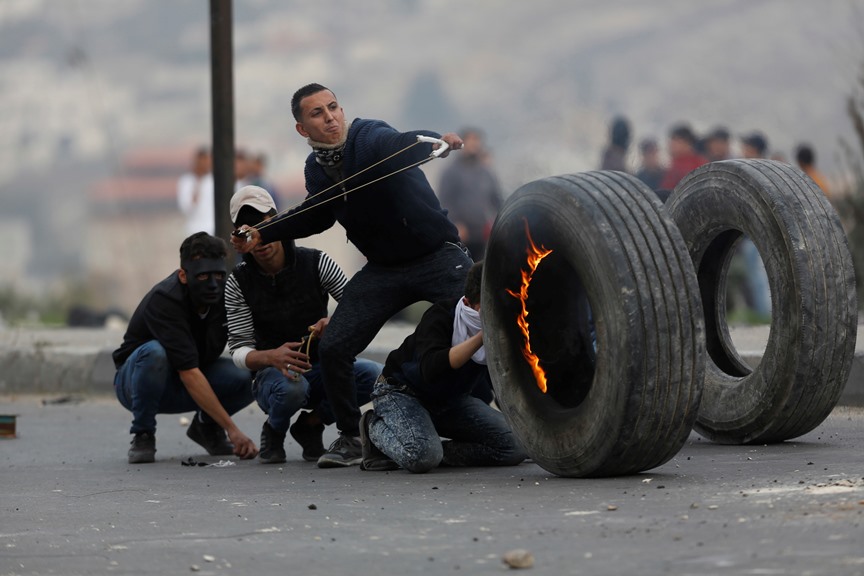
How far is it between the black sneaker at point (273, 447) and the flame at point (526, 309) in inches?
65.6

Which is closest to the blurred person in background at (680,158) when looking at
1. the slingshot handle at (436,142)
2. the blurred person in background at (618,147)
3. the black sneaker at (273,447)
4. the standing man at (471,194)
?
the blurred person in background at (618,147)

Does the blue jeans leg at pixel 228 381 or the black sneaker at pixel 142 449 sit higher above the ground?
the blue jeans leg at pixel 228 381

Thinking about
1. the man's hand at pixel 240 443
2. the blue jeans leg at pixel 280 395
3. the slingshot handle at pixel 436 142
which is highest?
the slingshot handle at pixel 436 142

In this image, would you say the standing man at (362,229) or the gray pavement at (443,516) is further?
the standing man at (362,229)

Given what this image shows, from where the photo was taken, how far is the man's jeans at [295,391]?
727 cm

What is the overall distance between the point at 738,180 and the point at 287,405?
7.71 feet

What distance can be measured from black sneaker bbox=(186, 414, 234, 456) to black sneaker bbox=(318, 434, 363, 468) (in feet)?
3.03

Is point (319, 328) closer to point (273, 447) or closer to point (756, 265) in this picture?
point (273, 447)

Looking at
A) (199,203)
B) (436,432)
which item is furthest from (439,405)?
(199,203)

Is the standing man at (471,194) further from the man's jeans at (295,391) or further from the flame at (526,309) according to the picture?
the flame at (526,309)

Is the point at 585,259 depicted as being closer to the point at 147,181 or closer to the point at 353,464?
the point at 353,464

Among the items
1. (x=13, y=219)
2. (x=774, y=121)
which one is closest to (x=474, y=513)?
(x=774, y=121)

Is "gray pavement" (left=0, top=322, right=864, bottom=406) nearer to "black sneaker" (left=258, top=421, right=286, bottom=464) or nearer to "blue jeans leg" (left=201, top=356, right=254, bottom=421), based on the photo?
"blue jeans leg" (left=201, top=356, right=254, bottom=421)

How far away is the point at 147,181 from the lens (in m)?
20.9
